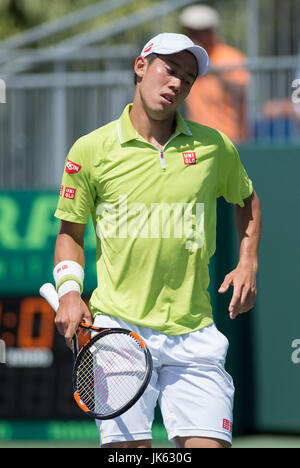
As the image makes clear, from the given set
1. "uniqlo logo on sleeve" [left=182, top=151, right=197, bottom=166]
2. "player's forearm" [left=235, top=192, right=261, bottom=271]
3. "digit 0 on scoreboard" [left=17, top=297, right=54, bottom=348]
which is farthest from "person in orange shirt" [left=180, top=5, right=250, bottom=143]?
"uniqlo logo on sleeve" [left=182, top=151, right=197, bottom=166]

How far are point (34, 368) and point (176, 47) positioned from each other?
175 inches

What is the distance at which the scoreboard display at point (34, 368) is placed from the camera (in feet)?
26.2

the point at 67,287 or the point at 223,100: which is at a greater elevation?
the point at 223,100

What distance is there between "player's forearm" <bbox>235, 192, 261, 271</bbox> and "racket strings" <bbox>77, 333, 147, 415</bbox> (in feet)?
2.10

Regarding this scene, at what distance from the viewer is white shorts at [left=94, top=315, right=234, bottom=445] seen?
160 inches

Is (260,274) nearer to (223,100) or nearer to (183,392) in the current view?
(223,100)

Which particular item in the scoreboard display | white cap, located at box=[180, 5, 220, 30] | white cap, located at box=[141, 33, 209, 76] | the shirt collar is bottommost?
the scoreboard display

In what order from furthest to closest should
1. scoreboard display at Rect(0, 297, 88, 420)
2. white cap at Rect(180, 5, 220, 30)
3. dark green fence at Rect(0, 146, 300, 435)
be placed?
1. white cap at Rect(180, 5, 220, 30)
2. dark green fence at Rect(0, 146, 300, 435)
3. scoreboard display at Rect(0, 297, 88, 420)

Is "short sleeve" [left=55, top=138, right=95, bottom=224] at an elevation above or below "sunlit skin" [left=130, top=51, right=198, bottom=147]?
below

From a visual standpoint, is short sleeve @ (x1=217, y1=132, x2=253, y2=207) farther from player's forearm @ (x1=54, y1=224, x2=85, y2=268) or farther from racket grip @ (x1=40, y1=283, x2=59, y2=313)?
racket grip @ (x1=40, y1=283, x2=59, y2=313)

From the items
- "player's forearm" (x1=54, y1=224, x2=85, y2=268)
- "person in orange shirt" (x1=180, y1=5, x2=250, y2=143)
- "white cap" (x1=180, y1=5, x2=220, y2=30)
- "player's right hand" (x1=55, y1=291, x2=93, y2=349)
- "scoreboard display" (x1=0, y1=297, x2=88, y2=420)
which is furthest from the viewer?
"white cap" (x1=180, y1=5, x2=220, y2=30)

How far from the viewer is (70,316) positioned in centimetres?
400

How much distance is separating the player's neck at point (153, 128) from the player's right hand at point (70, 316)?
0.74 metres

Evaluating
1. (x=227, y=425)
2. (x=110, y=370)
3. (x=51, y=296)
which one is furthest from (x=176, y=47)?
(x=227, y=425)
